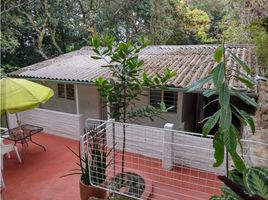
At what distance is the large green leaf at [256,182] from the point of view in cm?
238

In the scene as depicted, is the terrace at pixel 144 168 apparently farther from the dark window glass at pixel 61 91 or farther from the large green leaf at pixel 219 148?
the dark window glass at pixel 61 91

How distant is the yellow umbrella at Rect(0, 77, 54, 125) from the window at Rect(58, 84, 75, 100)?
4247 millimetres

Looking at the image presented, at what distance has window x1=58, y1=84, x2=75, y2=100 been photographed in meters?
10.0

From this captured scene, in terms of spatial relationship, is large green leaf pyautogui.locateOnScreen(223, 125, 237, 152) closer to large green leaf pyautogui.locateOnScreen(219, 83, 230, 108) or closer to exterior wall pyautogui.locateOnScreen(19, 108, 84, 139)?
large green leaf pyautogui.locateOnScreen(219, 83, 230, 108)

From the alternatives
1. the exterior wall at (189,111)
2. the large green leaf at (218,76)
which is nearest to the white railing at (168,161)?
the exterior wall at (189,111)

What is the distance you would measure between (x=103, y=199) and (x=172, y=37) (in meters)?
15.1

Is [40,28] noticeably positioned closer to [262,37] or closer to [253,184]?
[262,37]

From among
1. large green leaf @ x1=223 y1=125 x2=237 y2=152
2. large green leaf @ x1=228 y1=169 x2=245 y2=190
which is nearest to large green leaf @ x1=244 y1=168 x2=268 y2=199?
large green leaf @ x1=228 y1=169 x2=245 y2=190

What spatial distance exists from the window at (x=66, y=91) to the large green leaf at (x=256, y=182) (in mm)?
8482

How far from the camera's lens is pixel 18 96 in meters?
5.41

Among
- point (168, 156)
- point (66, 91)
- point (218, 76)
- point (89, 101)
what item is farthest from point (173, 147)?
point (66, 91)

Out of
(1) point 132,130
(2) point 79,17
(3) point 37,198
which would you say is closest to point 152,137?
(1) point 132,130

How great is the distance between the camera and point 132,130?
6801mm

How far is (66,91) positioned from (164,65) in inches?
186
